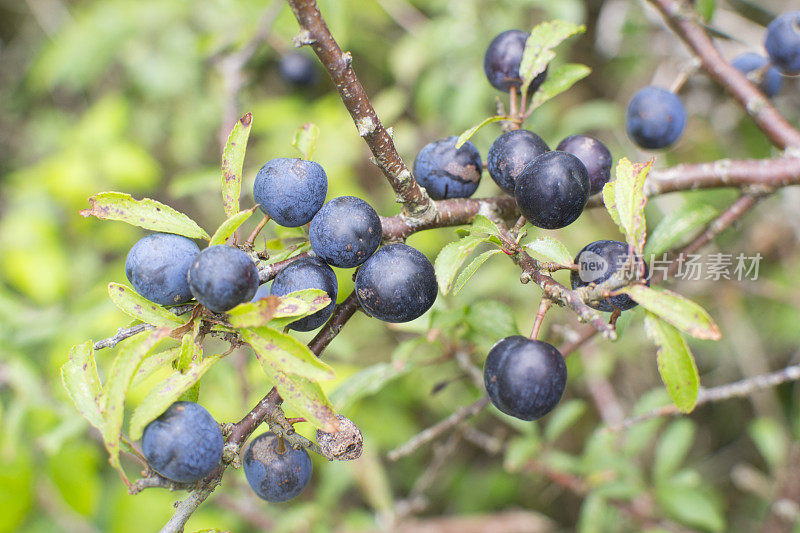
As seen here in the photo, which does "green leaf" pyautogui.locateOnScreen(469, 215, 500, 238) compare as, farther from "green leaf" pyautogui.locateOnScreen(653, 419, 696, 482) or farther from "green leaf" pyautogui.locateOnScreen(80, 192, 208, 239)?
"green leaf" pyautogui.locateOnScreen(653, 419, 696, 482)

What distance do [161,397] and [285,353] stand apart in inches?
9.4

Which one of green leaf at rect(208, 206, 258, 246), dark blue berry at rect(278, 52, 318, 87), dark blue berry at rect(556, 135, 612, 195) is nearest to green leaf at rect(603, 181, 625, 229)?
dark blue berry at rect(556, 135, 612, 195)

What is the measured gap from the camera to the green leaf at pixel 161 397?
105 centimetres

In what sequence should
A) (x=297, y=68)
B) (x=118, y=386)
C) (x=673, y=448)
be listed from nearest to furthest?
(x=118, y=386) → (x=673, y=448) → (x=297, y=68)

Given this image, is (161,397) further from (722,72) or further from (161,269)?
(722,72)

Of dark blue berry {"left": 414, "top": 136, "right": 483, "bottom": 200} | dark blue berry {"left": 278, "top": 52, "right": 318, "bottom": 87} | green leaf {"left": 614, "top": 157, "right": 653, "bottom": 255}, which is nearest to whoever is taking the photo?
green leaf {"left": 614, "top": 157, "right": 653, "bottom": 255}

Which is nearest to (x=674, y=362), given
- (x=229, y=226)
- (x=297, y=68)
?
(x=229, y=226)

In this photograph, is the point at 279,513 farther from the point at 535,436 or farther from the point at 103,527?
the point at 535,436

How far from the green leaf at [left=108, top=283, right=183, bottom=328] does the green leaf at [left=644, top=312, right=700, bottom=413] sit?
91 cm

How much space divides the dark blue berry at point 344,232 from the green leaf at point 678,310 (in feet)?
1.65

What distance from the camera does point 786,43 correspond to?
1.92 meters

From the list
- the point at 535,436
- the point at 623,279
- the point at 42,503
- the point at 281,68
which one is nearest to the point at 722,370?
the point at 535,436

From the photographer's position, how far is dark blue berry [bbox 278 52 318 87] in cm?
393

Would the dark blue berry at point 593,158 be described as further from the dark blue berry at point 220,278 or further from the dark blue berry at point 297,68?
the dark blue berry at point 297,68
